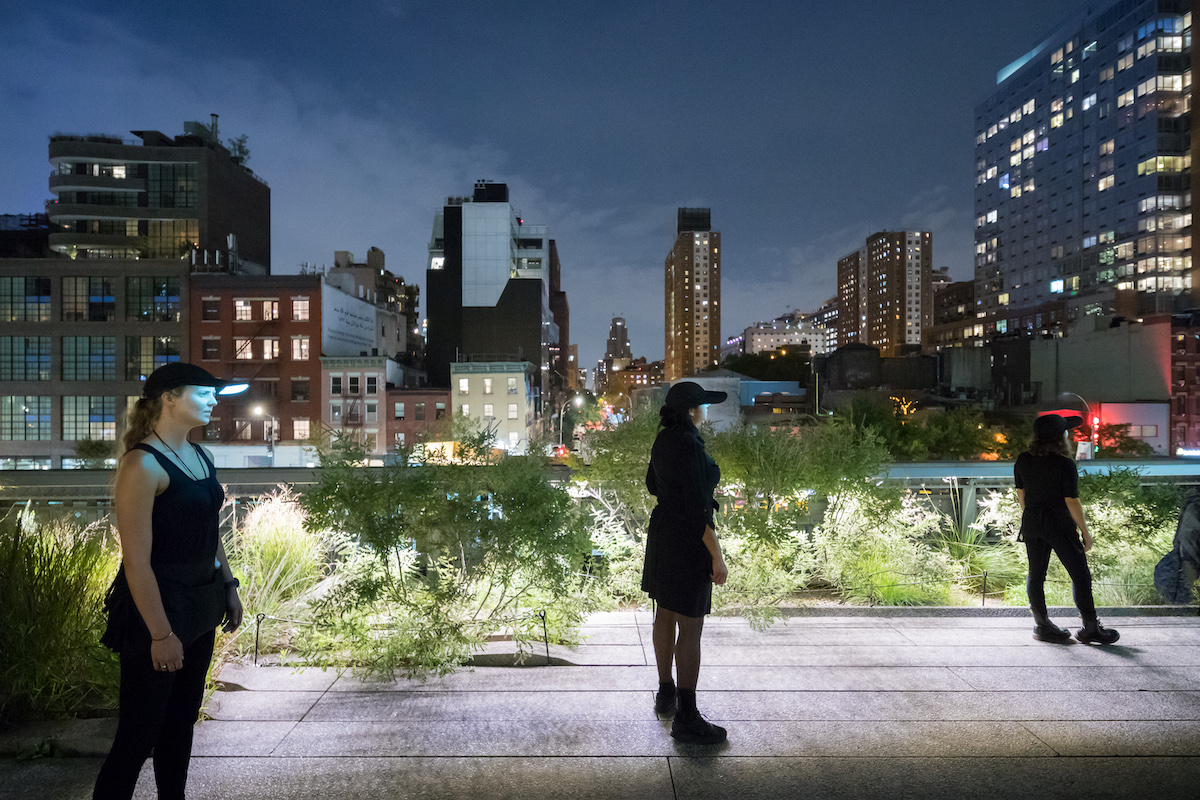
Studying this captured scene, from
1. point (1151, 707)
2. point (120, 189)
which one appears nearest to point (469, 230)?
point (120, 189)

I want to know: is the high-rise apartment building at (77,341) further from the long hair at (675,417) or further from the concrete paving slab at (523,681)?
the long hair at (675,417)

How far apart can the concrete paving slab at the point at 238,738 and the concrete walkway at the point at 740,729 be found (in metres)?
0.01

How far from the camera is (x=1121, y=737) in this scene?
3.43 meters

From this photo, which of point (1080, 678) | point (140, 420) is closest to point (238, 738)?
point (140, 420)

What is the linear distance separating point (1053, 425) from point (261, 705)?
5701 mm

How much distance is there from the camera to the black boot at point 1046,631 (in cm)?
480

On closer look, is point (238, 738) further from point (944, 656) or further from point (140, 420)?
point (944, 656)

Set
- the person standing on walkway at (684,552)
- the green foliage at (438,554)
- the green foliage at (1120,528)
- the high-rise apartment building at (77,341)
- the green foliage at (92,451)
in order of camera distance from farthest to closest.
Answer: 1. the high-rise apartment building at (77,341)
2. the green foliage at (92,451)
3. the green foliage at (1120,528)
4. the green foliage at (438,554)
5. the person standing on walkway at (684,552)

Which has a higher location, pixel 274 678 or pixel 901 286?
pixel 901 286

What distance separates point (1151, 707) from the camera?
377 cm

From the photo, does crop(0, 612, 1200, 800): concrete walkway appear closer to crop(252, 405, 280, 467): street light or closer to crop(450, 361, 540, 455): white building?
crop(252, 405, 280, 467): street light

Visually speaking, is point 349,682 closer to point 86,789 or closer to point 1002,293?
point 86,789

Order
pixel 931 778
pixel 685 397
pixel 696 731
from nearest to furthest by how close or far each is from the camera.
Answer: pixel 931 778 < pixel 696 731 < pixel 685 397

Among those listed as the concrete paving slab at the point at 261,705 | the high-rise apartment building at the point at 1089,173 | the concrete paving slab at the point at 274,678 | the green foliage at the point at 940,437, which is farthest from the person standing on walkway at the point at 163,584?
the high-rise apartment building at the point at 1089,173
